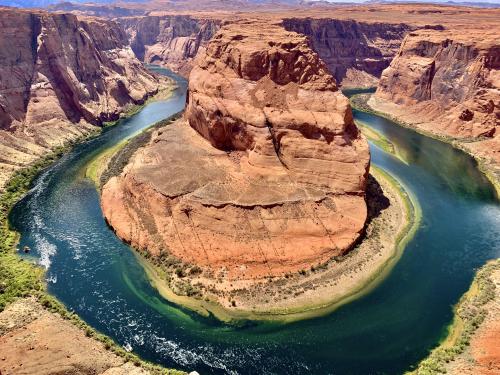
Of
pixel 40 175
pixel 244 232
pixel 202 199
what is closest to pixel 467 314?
pixel 244 232

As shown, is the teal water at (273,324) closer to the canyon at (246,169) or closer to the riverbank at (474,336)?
the riverbank at (474,336)

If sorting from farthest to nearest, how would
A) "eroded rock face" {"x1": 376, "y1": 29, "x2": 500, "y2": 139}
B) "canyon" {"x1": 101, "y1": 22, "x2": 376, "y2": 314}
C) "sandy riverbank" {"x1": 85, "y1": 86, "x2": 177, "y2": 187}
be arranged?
1. "eroded rock face" {"x1": 376, "y1": 29, "x2": 500, "y2": 139}
2. "sandy riverbank" {"x1": 85, "y1": 86, "x2": 177, "y2": 187}
3. "canyon" {"x1": 101, "y1": 22, "x2": 376, "y2": 314}

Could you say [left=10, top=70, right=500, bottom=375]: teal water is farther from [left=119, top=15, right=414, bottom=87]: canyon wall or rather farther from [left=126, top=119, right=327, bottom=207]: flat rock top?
[left=119, top=15, right=414, bottom=87]: canyon wall

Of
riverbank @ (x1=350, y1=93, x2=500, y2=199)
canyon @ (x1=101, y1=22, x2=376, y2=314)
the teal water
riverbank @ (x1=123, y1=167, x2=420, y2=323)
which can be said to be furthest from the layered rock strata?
riverbank @ (x1=123, y1=167, x2=420, y2=323)

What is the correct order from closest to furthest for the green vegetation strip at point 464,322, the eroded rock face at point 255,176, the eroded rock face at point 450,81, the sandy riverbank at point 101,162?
the green vegetation strip at point 464,322, the eroded rock face at point 255,176, the sandy riverbank at point 101,162, the eroded rock face at point 450,81

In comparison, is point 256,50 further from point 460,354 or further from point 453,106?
point 453,106

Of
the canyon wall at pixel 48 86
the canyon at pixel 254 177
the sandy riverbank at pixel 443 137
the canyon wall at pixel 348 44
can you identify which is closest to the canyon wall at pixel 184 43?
the canyon wall at pixel 348 44
